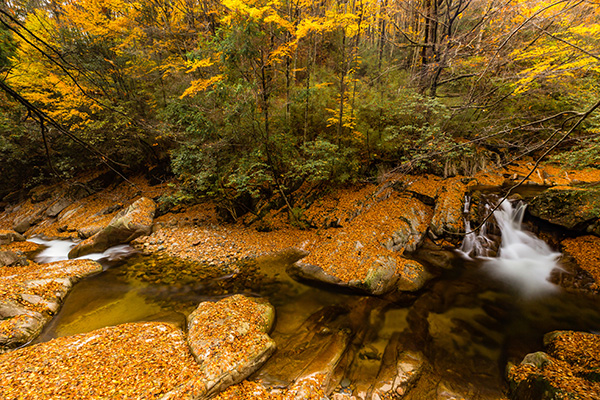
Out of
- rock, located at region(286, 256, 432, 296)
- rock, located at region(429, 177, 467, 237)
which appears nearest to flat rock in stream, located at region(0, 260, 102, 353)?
rock, located at region(286, 256, 432, 296)

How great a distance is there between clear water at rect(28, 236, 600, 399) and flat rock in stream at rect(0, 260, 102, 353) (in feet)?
0.83

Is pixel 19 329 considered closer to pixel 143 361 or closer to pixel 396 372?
pixel 143 361

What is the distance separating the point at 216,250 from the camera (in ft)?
28.6

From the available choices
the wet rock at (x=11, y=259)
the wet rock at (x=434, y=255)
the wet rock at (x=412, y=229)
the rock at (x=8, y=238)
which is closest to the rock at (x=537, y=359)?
the wet rock at (x=434, y=255)

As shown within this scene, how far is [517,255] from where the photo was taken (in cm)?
774

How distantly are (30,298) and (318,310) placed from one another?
22.3 feet

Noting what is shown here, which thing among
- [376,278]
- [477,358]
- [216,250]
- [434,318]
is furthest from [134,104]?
[477,358]

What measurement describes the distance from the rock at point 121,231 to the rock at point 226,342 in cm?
562

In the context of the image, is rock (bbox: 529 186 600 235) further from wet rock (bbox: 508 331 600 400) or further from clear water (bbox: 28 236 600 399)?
wet rock (bbox: 508 331 600 400)

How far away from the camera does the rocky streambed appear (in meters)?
4.23

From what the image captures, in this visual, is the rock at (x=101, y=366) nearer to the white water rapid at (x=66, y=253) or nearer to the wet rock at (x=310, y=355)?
the wet rock at (x=310, y=355)

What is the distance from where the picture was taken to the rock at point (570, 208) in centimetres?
707

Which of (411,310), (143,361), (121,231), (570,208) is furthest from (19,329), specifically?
(570,208)

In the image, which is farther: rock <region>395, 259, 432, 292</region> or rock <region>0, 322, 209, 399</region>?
rock <region>395, 259, 432, 292</region>
